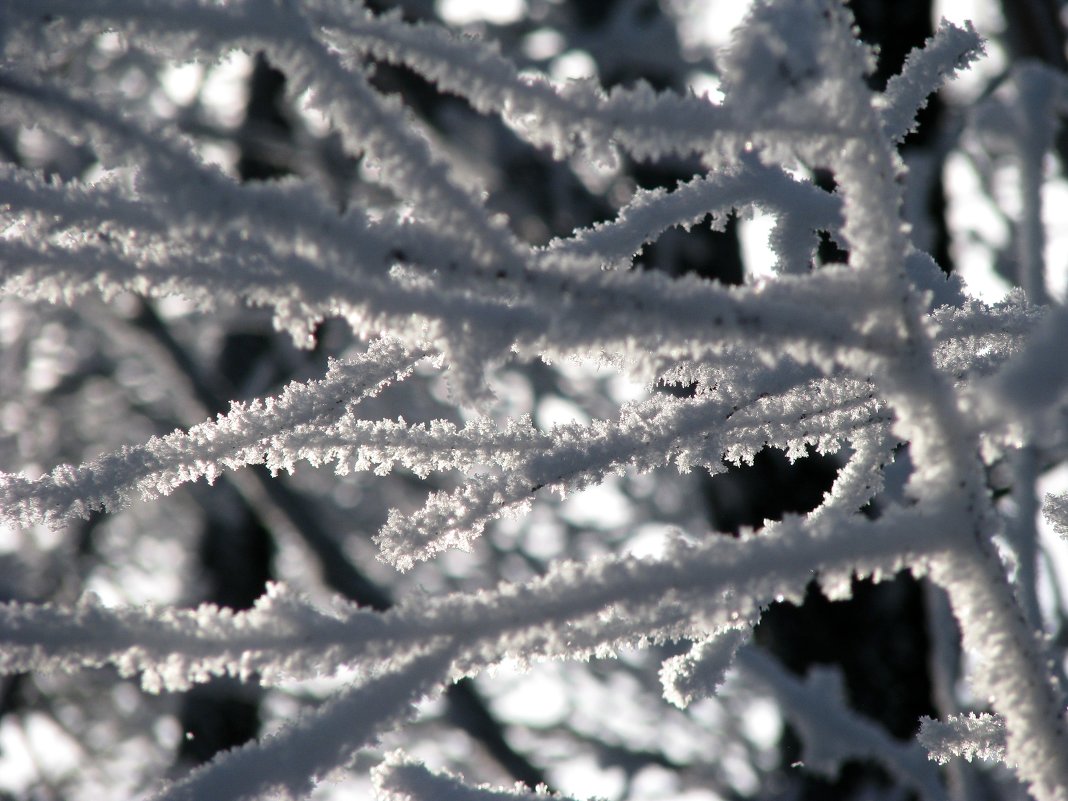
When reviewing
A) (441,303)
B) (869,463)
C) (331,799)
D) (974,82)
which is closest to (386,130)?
(441,303)

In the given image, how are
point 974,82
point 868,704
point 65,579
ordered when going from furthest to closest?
point 65,579
point 974,82
point 868,704

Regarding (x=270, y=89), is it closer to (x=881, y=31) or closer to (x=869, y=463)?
(x=881, y=31)

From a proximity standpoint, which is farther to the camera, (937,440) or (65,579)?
(65,579)

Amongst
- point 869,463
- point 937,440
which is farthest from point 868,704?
point 937,440

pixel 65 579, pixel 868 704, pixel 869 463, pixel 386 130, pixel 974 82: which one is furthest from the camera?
pixel 65 579

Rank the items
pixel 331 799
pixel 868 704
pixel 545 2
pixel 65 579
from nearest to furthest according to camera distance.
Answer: pixel 868 704
pixel 545 2
pixel 331 799
pixel 65 579

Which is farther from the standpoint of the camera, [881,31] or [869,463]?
[881,31]

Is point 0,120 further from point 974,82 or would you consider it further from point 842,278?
point 974,82

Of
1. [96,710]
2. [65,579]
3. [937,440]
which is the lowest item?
[937,440]

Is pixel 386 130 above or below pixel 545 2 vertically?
below
